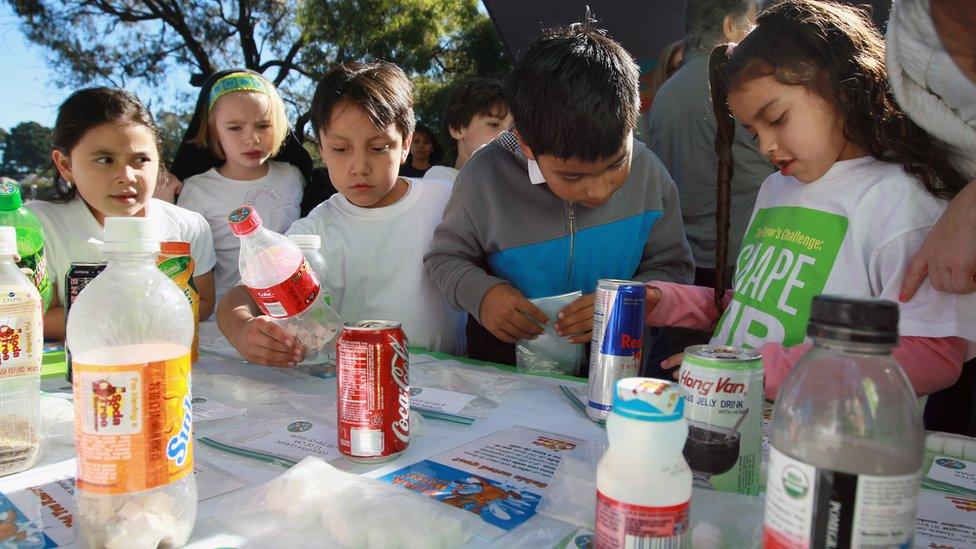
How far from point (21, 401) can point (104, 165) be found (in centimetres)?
121

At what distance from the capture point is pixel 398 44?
35.1 feet

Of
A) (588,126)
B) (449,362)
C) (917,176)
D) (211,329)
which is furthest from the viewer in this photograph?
(211,329)

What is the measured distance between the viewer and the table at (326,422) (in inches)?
28.9

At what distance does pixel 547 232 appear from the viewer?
173cm

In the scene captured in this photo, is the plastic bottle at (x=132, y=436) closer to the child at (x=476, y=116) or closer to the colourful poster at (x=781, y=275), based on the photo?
the colourful poster at (x=781, y=275)

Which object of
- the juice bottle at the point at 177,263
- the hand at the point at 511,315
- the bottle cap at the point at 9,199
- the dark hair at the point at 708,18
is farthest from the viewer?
the dark hair at the point at 708,18

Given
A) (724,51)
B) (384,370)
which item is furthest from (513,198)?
(384,370)

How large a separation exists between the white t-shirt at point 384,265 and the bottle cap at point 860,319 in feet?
5.06

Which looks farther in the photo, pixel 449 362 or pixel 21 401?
pixel 449 362

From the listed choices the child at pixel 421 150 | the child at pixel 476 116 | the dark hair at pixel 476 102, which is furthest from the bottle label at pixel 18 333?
the child at pixel 421 150

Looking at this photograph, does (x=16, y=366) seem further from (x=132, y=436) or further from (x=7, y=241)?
(x=132, y=436)

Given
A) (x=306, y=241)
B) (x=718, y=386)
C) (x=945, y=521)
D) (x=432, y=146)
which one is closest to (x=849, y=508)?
(x=718, y=386)

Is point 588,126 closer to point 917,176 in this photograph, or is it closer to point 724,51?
point 724,51

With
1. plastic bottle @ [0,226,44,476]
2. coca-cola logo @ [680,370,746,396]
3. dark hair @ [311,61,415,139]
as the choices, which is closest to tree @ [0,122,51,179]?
dark hair @ [311,61,415,139]
